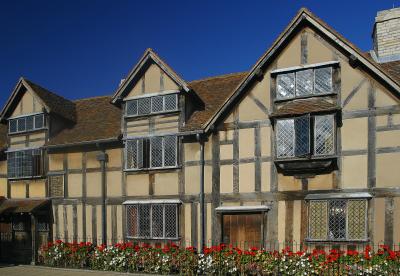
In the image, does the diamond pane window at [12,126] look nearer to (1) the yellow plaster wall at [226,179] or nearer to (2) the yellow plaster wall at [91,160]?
(2) the yellow plaster wall at [91,160]

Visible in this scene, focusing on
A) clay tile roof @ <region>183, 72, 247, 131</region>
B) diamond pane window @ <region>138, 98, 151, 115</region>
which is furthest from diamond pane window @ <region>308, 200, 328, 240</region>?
diamond pane window @ <region>138, 98, 151, 115</region>

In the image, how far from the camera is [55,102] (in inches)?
903

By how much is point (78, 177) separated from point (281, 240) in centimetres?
1017

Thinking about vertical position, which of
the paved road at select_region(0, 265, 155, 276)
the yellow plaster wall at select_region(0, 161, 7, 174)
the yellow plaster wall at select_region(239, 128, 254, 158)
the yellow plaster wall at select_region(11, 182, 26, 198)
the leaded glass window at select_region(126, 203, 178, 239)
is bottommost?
the paved road at select_region(0, 265, 155, 276)

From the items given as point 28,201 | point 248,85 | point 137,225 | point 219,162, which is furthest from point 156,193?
point 28,201

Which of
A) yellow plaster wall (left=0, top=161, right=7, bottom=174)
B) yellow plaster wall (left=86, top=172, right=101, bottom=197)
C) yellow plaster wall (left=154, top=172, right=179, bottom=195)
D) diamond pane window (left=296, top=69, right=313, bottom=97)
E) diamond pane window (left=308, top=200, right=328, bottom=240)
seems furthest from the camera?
yellow plaster wall (left=0, top=161, right=7, bottom=174)

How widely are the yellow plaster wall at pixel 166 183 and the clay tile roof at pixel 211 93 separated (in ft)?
7.03

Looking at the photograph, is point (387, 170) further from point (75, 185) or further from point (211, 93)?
point (75, 185)

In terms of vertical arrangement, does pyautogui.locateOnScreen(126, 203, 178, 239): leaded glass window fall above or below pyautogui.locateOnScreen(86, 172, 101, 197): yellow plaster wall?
below

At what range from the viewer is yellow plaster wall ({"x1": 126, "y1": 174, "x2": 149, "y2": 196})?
18688mm

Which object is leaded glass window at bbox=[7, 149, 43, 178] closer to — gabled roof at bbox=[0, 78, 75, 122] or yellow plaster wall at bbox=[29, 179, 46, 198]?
yellow plaster wall at bbox=[29, 179, 46, 198]

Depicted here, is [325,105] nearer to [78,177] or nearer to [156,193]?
[156,193]

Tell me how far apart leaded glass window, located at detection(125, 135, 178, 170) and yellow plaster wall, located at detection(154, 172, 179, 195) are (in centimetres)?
42

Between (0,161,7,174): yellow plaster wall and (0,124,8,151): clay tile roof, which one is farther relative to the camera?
(0,124,8,151): clay tile roof
